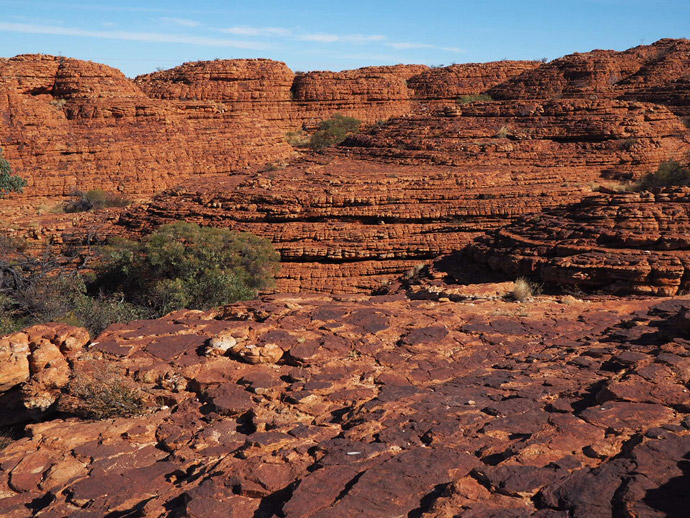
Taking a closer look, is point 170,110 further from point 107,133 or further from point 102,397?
point 102,397

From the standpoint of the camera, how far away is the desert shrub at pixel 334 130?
35.8 m

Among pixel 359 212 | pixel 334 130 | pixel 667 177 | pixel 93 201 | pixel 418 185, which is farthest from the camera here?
pixel 334 130

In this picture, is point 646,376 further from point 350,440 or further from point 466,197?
point 466,197

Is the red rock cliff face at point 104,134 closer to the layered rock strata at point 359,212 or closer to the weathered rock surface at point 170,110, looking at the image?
the weathered rock surface at point 170,110

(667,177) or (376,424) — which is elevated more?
(667,177)

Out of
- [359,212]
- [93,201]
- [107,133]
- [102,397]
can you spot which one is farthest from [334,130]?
[102,397]

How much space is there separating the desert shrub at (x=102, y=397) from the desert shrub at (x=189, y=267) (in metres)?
7.55

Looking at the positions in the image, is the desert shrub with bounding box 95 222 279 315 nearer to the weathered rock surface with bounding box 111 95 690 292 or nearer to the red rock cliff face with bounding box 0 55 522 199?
the weathered rock surface with bounding box 111 95 690 292

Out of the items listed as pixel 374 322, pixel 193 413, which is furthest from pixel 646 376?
pixel 193 413

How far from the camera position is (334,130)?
1449 inches

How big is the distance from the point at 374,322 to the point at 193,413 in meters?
2.49

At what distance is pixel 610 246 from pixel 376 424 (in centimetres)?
945

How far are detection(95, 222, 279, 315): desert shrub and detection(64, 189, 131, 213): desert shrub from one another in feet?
30.2

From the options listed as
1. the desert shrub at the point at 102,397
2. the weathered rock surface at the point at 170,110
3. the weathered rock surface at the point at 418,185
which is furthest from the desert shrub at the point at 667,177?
the desert shrub at the point at 102,397
